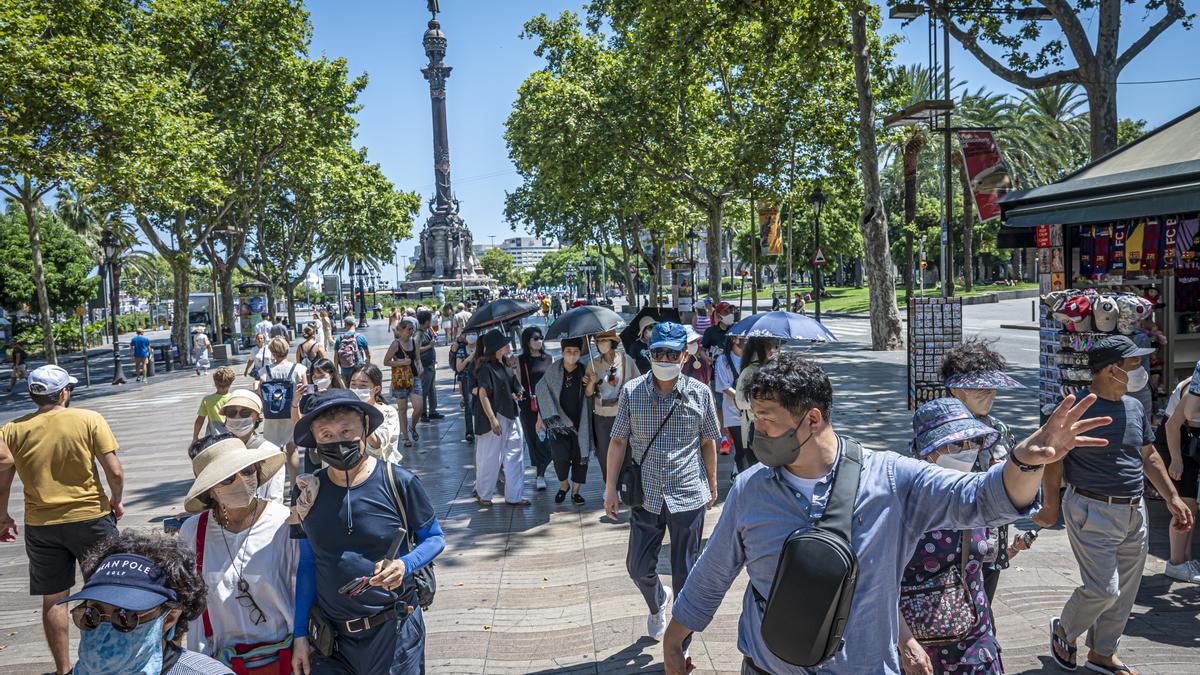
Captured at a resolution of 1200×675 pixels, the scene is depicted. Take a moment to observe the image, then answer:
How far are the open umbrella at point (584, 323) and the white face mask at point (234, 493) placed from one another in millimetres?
4913

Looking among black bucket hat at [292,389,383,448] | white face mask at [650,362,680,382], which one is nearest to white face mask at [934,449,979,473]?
white face mask at [650,362,680,382]

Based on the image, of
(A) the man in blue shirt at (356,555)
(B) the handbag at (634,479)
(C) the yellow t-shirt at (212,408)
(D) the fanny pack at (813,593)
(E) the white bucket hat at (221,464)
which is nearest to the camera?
(D) the fanny pack at (813,593)

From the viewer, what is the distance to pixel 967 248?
1793 inches

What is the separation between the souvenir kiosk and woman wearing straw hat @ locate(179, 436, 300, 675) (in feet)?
22.9

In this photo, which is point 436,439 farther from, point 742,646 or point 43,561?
point 742,646

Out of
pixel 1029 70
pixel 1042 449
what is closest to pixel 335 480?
pixel 1042 449

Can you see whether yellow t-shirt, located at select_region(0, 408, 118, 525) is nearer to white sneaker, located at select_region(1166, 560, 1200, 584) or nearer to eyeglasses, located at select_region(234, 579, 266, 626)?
eyeglasses, located at select_region(234, 579, 266, 626)

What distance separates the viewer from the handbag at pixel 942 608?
117 inches

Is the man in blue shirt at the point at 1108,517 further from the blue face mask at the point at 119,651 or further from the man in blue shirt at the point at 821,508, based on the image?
the blue face mask at the point at 119,651

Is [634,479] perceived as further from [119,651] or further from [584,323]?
[584,323]

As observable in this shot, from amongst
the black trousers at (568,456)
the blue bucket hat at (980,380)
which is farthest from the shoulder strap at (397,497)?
Result: the black trousers at (568,456)

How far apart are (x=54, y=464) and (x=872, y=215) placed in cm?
1794

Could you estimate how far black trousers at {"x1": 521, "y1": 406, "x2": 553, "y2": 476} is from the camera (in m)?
8.74

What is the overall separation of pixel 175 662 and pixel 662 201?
2956 cm
